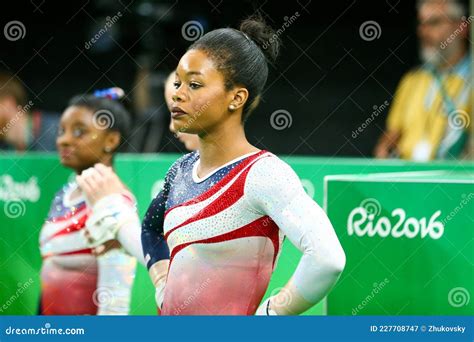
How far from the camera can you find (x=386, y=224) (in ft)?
14.1

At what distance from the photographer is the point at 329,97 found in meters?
6.34

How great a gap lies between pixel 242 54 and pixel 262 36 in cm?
14

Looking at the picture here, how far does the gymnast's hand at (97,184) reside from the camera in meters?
4.08

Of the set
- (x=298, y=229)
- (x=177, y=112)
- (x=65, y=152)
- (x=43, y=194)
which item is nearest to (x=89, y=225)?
(x=65, y=152)

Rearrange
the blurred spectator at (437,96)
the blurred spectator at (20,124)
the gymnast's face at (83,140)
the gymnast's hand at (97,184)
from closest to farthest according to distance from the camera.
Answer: the gymnast's hand at (97,184), the gymnast's face at (83,140), the blurred spectator at (437,96), the blurred spectator at (20,124)

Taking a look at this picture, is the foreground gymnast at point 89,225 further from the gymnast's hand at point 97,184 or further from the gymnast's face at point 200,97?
the gymnast's face at point 200,97

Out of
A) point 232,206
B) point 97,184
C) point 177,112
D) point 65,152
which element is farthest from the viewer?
point 65,152

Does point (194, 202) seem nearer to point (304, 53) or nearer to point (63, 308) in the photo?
point (63, 308)

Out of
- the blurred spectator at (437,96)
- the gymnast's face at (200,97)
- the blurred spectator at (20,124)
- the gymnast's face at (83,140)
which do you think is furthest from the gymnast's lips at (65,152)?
the blurred spectator at (437,96)

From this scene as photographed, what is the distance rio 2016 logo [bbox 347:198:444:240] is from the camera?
13.9 feet

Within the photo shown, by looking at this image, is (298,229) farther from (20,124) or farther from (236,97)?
(20,124)

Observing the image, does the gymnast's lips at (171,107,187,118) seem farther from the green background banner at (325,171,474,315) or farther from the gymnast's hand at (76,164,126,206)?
the green background banner at (325,171,474,315)

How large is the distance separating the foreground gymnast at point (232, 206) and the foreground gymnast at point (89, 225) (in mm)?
730

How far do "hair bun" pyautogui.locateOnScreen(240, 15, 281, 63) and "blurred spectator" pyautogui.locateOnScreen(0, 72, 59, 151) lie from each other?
88.6 inches
